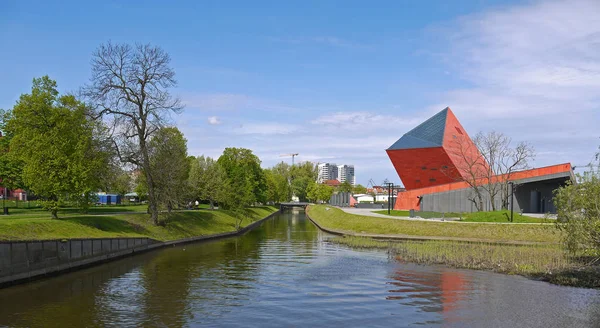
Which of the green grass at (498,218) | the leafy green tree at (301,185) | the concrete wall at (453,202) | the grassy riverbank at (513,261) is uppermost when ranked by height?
the leafy green tree at (301,185)

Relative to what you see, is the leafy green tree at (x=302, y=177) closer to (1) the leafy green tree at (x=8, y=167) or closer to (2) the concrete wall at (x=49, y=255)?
(1) the leafy green tree at (x=8, y=167)

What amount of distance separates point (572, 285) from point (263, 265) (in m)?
16.1

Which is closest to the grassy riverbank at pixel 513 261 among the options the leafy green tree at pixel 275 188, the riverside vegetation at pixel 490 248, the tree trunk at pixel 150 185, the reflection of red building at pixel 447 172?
the riverside vegetation at pixel 490 248

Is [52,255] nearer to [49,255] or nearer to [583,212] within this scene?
[49,255]

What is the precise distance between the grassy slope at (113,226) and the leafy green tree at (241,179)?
2.69m

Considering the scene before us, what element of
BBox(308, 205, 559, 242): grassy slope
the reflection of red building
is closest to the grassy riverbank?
BBox(308, 205, 559, 242): grassy slope

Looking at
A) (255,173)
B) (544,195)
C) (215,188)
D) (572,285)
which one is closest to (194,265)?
(572,285)

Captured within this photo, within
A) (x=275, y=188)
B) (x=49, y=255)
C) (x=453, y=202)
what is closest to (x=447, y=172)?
(x=453, y=202)

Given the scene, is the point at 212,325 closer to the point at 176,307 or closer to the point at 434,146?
the point at 176,307

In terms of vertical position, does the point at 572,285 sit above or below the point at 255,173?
below

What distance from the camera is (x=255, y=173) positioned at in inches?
3999

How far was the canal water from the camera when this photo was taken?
51.7ft

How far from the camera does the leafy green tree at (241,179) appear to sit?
200 feet

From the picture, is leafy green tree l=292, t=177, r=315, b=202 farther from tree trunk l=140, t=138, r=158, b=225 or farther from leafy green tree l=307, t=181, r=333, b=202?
tree trunk l=140, t=138, r=158, b=225
